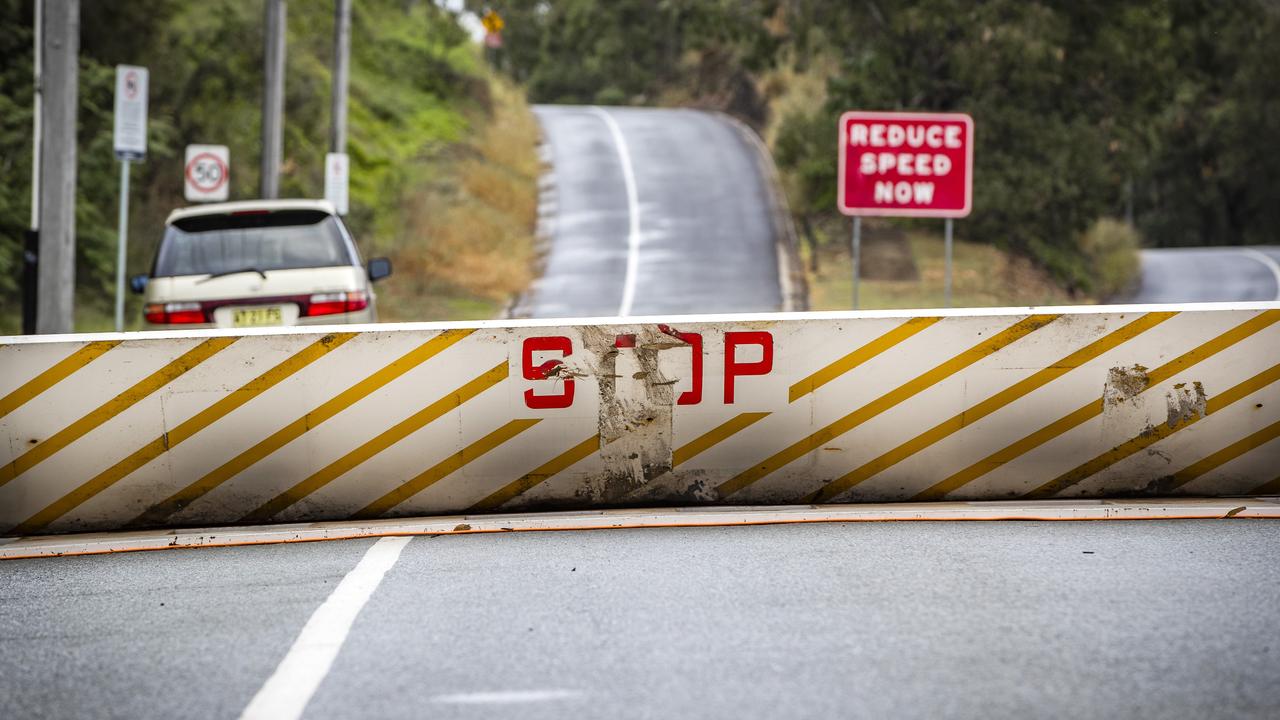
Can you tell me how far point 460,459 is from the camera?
315 inches

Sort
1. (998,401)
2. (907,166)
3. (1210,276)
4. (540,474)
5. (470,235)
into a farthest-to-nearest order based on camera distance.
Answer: (1210,276) → (470,235) → (907,166) → (998,401) → (540,474)


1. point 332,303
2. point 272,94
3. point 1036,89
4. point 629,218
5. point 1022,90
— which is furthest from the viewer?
point 629,218

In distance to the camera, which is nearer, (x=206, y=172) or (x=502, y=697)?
(x=502, y=697)

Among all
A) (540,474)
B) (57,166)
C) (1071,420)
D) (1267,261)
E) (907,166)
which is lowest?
(540,474)

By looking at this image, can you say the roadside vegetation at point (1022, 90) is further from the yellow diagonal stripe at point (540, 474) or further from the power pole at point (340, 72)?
the yellow diagonal stripe at point (540, 474)

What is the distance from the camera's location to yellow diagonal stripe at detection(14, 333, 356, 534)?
7.84 meters

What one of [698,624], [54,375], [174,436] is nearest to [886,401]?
[698,624]

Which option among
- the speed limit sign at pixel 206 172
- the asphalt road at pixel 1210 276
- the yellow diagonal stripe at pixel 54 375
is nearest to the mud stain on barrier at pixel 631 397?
the yellow diagonal stripe at pixel 54 375

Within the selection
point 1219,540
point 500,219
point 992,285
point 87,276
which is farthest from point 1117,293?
point 1219,540

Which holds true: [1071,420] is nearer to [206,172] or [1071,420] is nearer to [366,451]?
[366,451]

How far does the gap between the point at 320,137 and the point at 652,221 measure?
27.8ft

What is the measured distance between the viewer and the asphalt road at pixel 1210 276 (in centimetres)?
3888

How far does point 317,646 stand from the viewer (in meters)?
5.43

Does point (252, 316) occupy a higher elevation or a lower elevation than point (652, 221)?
lower
